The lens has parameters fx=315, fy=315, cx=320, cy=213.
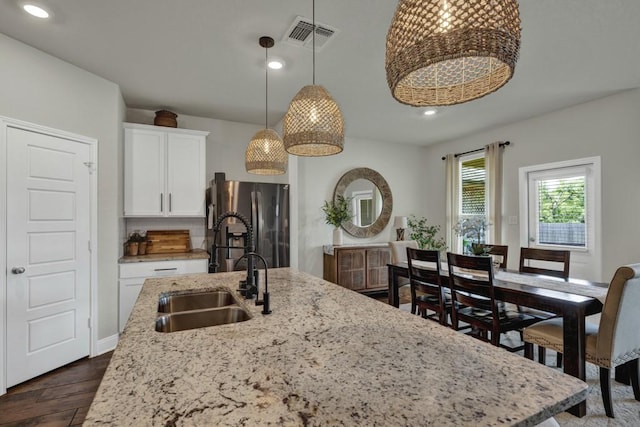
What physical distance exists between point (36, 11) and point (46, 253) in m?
1.81

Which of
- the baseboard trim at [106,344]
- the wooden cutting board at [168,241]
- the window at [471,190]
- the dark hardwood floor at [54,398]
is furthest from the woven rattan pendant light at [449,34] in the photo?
the window at [471,190]

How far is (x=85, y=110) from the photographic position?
2.92 metres

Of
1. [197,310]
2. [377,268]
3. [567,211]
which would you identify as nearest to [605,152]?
[567,211]

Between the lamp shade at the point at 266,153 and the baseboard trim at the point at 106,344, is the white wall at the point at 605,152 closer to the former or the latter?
the lamp shade at the point at 266,153

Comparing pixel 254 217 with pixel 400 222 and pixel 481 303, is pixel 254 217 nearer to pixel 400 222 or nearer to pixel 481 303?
pixel 481 303

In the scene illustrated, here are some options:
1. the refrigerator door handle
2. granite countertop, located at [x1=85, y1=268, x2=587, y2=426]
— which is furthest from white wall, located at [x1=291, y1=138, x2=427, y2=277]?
granite countertop, located at [x1=85, y1=268, x2=587, y2=426]

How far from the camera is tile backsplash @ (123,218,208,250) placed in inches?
150

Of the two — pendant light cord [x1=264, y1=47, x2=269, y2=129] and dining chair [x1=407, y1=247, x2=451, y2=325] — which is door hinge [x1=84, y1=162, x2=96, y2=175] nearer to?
pendant light cord [x1=264, y1=47, x2=269, y2=129]

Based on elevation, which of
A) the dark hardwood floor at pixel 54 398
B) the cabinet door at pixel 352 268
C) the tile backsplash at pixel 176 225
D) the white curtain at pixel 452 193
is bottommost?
the dark hardwood floor at pixel 54 398

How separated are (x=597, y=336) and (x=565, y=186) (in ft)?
8.81

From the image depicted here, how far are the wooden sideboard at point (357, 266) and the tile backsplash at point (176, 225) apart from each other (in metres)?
1.84

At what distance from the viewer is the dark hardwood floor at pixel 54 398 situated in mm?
2078

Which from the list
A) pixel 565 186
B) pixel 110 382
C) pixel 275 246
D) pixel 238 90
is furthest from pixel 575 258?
pixel 110 382

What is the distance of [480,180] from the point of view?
5098 mm
